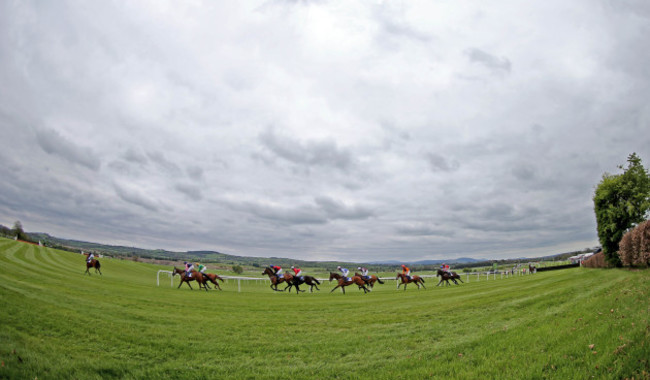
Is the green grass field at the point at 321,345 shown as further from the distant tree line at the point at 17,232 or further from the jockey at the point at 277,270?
the distant tree line at the point at 17,232

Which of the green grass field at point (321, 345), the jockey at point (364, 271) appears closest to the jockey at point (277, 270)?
the jockey at point (364, 271)

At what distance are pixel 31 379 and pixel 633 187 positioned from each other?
45.7m

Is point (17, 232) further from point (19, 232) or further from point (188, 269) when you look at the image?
point (188, 269)

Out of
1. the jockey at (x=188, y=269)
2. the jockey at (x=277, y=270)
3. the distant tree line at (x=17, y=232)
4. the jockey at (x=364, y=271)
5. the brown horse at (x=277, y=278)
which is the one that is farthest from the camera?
the distant tree line at (x=17, y=232)

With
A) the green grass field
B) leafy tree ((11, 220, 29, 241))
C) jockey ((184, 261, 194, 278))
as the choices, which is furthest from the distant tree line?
the green grass field

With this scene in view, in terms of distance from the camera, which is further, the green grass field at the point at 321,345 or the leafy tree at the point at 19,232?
the leafy tree at the point at 19,232

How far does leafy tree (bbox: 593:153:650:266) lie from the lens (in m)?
30.7

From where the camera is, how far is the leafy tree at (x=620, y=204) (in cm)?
3069

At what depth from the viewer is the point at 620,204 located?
32.3 meters

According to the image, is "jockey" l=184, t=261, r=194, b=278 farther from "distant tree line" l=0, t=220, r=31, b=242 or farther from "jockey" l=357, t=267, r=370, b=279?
"distant tree line" l=0, t=220, r=31, b=242

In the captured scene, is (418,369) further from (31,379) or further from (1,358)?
(1,358)

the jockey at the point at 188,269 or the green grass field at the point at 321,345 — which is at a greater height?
the green grass field at the point at 321,345

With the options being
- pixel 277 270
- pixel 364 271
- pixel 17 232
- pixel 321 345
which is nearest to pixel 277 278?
pixel 277 270

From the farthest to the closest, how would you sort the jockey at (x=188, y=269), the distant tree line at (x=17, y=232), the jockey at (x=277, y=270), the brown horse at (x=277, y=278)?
the distant tree line at (x=17, y=232) < the jockey at (x=277, y=270) < the brown horse at (x=277, y=278) < the jockey at (x=188, y=269)
